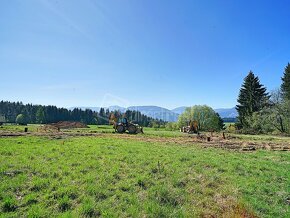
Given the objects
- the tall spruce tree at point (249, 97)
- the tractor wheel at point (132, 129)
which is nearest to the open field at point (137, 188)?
the tractor wheel at point (132, 129)

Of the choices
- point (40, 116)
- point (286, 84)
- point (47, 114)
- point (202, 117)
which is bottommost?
point (40, 116)

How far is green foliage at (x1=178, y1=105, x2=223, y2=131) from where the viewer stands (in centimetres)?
7000

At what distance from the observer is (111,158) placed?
13000 mm

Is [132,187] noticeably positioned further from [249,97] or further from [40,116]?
[40,116]

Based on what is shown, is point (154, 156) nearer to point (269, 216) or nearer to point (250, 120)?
point (269, 216)

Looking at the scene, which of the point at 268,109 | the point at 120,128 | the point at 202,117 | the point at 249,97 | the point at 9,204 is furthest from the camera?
the point at 202,117

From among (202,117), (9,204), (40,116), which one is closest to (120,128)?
(9,204)

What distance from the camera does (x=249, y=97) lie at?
181ft

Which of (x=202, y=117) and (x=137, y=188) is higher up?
(x=202, y=117)

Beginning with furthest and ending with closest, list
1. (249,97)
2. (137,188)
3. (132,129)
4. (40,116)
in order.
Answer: (40,116) < (249,97) < (132,129) < (137,188)

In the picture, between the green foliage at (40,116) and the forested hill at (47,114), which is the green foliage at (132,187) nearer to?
the forested hill at (47,114)

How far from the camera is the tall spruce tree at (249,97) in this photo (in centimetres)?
5431

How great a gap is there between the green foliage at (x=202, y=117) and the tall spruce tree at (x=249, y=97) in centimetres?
1324

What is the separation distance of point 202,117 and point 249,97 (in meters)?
19.1
